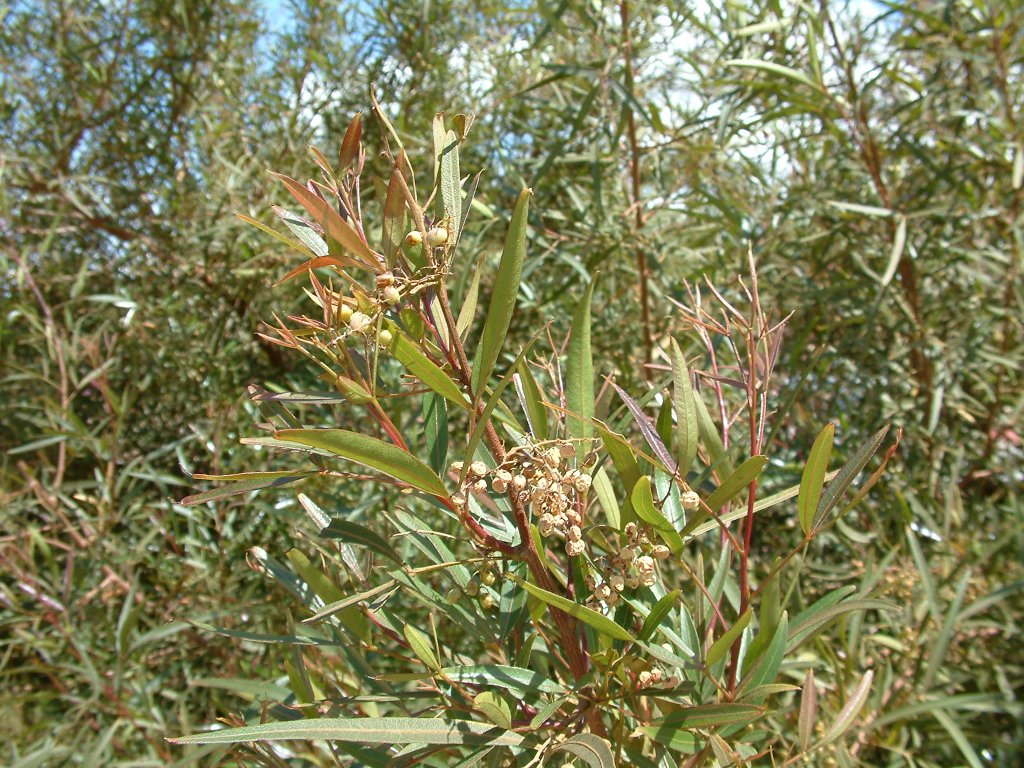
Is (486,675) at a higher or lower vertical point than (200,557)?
higher

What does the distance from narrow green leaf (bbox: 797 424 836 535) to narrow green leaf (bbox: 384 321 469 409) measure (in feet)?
0.60

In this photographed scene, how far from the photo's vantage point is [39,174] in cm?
162

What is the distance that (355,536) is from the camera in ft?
1.43

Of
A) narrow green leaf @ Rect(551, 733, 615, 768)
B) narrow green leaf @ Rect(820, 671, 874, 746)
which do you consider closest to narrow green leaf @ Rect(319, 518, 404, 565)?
narrow green leaf @ Rect(551, 733, 615, 768)

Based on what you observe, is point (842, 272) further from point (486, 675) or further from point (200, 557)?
point (200, 557)

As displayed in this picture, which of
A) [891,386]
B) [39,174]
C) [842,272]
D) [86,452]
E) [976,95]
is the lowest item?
[86,452]

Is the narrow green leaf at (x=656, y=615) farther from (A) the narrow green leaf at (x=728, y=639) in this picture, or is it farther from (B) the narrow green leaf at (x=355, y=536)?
(B) the narrow green leaf at (x=355, y=536)

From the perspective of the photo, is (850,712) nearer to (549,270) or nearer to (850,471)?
(850,471)

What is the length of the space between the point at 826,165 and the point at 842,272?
0.74 ft

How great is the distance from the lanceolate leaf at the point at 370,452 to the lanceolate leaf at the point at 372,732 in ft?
0.38

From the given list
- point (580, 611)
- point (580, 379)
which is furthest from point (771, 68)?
point (580, 611)

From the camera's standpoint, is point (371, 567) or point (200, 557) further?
point (200, 557)

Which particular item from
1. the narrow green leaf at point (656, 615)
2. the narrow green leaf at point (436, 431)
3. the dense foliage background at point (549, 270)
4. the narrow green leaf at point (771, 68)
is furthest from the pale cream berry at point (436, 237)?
the narrow green leaf at point (771, 68)

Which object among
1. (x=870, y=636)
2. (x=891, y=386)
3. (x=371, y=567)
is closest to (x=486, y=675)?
(x=371, y=567)
